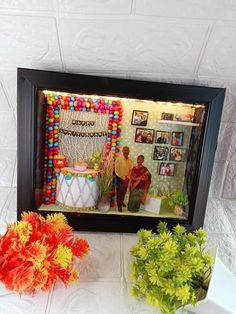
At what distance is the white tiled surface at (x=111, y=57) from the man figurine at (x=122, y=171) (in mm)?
157

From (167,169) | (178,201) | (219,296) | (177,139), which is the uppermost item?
(177,139)

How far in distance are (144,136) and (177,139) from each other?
12cm

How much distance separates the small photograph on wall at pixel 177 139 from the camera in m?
1.02

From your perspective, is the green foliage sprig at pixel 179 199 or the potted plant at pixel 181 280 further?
the green foliage sprig at pixel 179 199

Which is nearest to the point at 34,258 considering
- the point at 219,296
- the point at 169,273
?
the point at 169,273

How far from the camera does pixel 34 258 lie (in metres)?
0.69

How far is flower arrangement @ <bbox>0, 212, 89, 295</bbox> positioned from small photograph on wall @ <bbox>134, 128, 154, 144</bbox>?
0.41 metres

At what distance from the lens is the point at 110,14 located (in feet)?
2.53

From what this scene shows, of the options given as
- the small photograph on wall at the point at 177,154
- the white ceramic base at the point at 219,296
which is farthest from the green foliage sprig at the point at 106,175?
the white ceramic base at the point at 219,296

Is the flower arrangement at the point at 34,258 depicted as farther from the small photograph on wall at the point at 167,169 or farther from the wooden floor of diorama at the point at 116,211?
the small photograph on wall at the point at 167,169

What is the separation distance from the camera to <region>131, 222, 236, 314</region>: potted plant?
654mm

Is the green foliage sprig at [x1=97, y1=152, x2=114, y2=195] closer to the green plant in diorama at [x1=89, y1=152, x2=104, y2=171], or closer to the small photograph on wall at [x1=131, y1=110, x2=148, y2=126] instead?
the green plant in diorama at [x1=89, y1=152, x2=104, y2=171]

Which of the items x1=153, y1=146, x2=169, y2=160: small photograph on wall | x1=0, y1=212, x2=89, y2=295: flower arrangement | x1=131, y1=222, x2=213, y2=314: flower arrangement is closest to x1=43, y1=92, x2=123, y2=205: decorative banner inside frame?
x1=153, y1=146, x2=169, y2=160: small photograph on wall

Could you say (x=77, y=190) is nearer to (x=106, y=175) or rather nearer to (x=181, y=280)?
(x=106, y=175)
